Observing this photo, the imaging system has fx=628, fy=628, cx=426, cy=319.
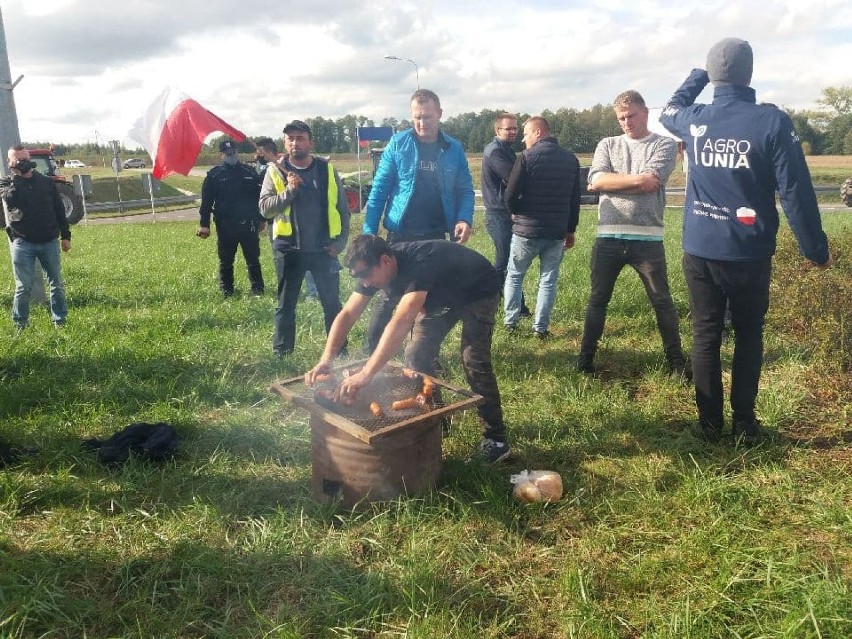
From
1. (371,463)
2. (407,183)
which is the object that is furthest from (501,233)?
(371,463)

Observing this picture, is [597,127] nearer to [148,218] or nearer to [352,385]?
[148,218]

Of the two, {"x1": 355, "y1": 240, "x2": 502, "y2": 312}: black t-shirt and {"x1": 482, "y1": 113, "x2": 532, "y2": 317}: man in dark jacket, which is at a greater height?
{"x1": 482, "y1": 113, "x2": 532, "y2": 317}: man in dark jacket

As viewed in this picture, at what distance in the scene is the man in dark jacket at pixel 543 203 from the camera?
18.6 ft

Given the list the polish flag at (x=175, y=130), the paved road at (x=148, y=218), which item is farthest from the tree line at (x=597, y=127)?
the polish flag at (x=175, y=130)

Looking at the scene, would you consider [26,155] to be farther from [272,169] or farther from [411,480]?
[411,480]

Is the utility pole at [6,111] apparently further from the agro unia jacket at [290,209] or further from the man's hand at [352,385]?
the man's hand at [352,385]

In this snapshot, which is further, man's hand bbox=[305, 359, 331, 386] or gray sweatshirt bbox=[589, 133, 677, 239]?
gray sweatshirt bbox=[589, 133, 677, 239]

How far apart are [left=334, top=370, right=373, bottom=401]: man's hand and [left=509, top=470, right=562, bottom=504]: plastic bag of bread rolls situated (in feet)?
3.26

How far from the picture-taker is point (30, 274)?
6.68m

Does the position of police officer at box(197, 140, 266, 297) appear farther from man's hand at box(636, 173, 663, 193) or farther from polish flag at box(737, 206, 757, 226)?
polish flag at box(737, 206, 757, 226)

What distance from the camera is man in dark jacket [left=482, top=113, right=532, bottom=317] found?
6.36m

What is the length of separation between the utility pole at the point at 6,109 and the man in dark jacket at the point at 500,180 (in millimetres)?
5323

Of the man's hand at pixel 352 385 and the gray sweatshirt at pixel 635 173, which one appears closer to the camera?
the man's hand at pixel 352 385

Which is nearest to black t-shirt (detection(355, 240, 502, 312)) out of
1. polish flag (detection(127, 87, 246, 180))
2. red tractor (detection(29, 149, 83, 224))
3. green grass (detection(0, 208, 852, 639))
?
green grass (detection(0, 208, 852, 639))
